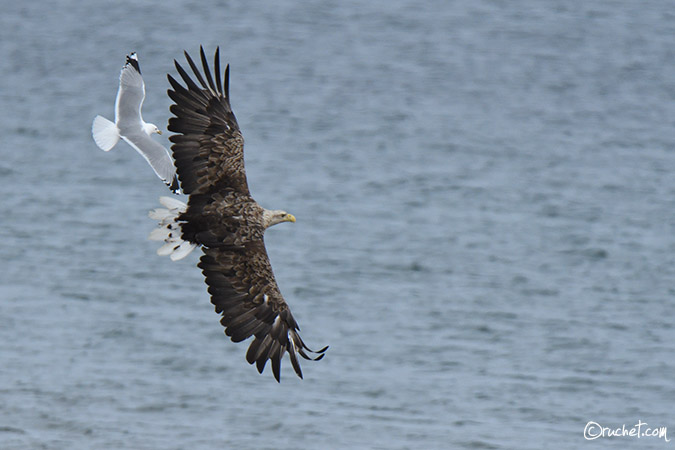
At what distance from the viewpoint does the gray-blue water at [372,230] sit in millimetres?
14328

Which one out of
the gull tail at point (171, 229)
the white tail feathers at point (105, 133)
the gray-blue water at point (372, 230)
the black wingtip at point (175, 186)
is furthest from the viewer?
the gray-blue water at point (372, 230)

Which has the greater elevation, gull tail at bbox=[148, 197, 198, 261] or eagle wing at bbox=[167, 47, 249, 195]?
eagle wing at bbox=[167, 47, 249, 195]

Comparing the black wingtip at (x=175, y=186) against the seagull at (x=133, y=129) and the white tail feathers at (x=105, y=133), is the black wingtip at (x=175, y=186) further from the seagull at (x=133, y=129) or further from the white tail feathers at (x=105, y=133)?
the white tail feathers at (x=105, y=133)

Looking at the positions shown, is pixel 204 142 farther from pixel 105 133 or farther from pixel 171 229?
pixel 105 133

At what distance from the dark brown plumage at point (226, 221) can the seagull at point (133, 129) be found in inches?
16.3

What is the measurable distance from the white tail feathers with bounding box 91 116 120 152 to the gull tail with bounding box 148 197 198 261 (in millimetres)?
759

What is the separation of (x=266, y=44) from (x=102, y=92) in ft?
17.5

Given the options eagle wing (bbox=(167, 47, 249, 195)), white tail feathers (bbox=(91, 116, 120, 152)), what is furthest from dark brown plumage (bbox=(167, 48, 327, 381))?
white tail feathers (bbox=(91, 116, 120, 152))

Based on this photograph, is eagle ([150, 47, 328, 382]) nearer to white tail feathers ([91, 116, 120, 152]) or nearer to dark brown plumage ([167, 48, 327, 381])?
dark brown plumage ([167, 48, 327, 381])

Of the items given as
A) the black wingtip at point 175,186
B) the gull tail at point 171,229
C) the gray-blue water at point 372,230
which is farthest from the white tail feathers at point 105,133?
the gray-blue water at point 372,230

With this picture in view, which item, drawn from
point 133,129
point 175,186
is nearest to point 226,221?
point 175,186

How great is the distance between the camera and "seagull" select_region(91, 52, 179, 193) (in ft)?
33.1

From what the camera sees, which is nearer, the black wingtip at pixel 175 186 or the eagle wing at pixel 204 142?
the eagle wing at pixel 204 142

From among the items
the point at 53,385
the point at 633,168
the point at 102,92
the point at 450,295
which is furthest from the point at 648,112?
the point at 53,385
